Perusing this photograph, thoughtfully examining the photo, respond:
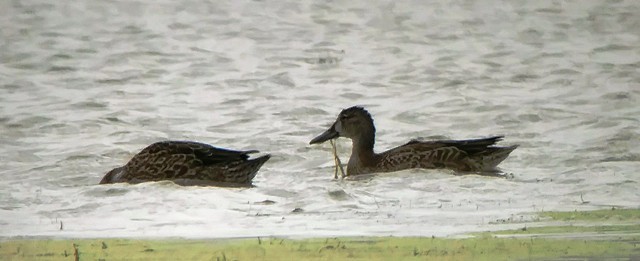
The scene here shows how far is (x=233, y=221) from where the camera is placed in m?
6.76

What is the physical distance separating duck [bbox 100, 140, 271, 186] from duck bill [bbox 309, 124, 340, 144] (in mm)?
598

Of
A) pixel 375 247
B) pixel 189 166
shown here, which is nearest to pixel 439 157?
pixel 189 166

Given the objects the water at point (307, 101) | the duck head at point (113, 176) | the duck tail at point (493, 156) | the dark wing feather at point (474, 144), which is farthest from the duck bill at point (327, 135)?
the duck head at point (113, 176)

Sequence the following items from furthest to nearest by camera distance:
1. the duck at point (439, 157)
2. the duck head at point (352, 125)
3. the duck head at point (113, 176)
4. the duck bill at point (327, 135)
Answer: the duck head at point (352, 125), the duck bill at point (327, 135), the duck at point (439, 157), the duck head at point (113, 176)

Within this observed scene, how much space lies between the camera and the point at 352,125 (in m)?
8.82

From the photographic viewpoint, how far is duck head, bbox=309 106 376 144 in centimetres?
878

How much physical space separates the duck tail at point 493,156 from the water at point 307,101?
9 cm

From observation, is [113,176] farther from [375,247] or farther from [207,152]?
[375,247]

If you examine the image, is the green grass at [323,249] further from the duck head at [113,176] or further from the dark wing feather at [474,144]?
the dark wing feather at [474,144]

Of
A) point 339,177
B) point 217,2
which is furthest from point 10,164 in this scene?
point 217,2

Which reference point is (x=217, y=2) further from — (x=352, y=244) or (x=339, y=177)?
(x=352, y=244)

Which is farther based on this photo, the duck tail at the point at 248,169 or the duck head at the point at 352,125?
the duck head at the point at 352,125

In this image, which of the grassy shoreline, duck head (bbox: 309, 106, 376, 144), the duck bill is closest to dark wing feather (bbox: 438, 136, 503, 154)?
duck head (bbox: 309, 106, 376, 144)

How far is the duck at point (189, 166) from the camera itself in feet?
26.0
